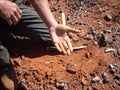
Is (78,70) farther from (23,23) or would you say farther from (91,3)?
(91,3)

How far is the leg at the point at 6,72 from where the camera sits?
2979mm

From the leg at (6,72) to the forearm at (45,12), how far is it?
502 millimetres

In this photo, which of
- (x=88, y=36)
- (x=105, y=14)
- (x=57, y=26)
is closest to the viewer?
(x=57, y=26)

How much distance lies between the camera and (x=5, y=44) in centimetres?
340

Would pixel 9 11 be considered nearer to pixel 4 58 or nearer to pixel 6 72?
pixel 4 58

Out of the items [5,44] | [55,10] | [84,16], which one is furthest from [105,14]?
[5,44]

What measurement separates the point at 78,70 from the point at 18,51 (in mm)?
732

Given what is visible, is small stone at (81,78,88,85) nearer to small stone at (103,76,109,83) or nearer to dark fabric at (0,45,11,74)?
small stone at (103,76,109,83)

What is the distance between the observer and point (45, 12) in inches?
113

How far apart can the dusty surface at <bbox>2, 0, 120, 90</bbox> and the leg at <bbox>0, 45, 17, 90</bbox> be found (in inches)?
2.8

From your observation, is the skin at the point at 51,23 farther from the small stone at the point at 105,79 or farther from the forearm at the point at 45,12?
the small stone at the point at 105,79

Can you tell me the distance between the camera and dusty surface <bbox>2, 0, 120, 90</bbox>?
2.88m

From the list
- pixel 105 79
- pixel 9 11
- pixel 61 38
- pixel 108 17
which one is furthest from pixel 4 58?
pixel 108 17

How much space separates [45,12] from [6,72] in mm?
720
